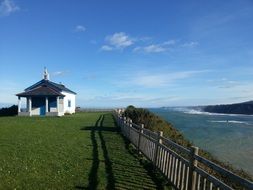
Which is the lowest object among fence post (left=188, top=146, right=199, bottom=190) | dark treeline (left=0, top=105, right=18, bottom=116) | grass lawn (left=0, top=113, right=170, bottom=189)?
grass lawn (left=0, top=113, right=170, bottom=189)

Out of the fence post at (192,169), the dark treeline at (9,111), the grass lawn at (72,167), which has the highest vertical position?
the dark treeline at (9,111)

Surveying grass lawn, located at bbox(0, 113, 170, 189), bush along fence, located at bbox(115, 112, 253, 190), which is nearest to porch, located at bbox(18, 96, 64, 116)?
grass lawn, located at bbox(0, 113, 170, 189)

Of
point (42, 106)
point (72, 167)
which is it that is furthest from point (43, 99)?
point (72, 167)

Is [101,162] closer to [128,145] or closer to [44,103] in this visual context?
[128,145]

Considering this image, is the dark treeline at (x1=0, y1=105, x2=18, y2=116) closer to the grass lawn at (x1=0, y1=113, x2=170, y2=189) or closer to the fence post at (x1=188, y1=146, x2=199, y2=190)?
the grass lawn at (x1=0, y1=113, x2=170, y2=189)

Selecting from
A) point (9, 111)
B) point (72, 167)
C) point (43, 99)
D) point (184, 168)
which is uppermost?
point (43, 99)

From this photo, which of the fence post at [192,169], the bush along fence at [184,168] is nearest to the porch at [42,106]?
the bush along fence at [184,168]

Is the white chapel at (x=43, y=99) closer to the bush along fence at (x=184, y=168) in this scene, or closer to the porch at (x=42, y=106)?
the porch at (x=42, y=106)

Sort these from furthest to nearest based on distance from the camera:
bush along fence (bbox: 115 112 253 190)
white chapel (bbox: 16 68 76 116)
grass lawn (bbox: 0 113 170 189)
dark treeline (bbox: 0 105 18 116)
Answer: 1. dark treeline (bbox: 0 105 18 116)
2. white chapel (bbox: 16 68 76 116)
3. grass lawn (bbox: 0 113 170 189)
4. bush along fence (bbox: 115 112 253 190)

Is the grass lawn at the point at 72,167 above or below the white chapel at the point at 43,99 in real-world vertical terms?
below

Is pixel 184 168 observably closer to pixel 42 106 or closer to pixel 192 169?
pixel 192 169

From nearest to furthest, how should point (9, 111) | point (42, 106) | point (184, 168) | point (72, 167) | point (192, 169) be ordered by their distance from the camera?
point (192, 169) → point (184, 168) → point (72, 167) → point (42, 106) → point (9, 111)

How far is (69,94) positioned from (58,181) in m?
44.2

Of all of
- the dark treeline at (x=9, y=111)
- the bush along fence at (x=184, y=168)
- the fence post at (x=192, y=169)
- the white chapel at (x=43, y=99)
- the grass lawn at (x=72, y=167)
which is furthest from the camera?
the dark treeline at (x=9, y=111)
